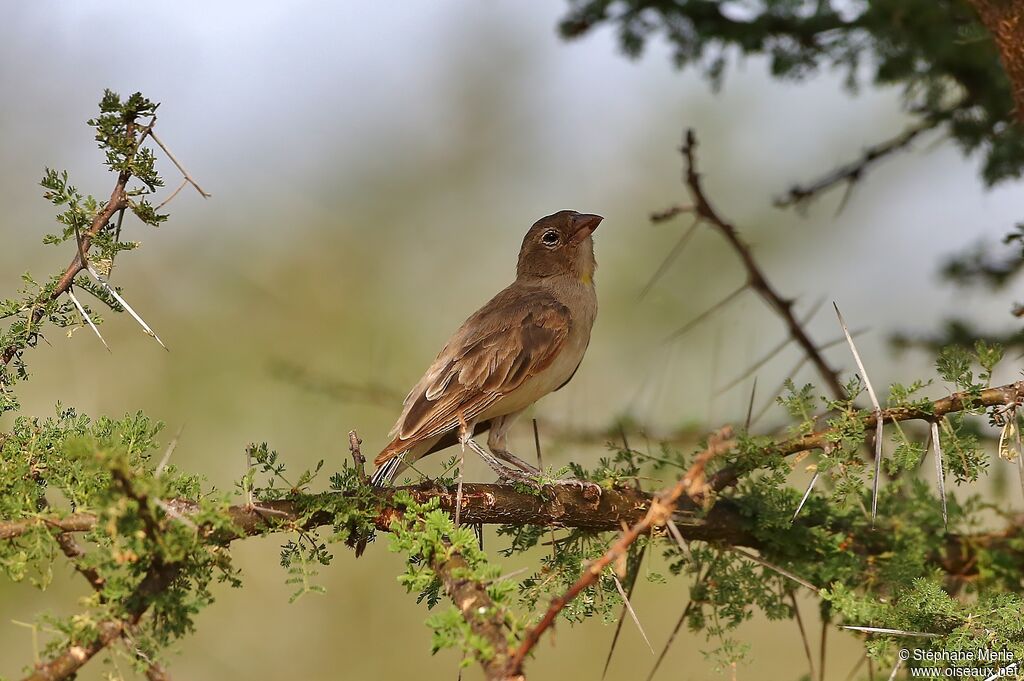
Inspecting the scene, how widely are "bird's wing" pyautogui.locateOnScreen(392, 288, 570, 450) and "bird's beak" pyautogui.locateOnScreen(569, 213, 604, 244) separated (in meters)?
0.74

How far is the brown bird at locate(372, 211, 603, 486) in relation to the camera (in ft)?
16.6

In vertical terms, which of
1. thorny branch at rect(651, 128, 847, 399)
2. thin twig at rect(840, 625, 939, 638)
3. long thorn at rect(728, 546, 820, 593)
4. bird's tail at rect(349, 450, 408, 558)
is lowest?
thin twig at rect(840, 625, 939, 638)

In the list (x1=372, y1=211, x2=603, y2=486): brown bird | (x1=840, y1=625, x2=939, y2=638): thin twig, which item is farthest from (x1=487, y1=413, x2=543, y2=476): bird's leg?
(x1=840, y1=625, x2=939, y2=638): thin twig

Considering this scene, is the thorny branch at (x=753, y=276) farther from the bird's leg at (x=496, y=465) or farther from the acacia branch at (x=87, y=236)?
the acacia branch at (x=87, y=236)

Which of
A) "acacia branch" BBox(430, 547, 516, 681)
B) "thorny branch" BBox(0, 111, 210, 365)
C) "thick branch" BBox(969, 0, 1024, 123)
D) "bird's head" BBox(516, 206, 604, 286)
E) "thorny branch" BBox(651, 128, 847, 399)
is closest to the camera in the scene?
"acacia branch" BBox(430, 547, 516, 681)

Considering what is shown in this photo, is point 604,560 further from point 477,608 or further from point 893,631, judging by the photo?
point 893,631

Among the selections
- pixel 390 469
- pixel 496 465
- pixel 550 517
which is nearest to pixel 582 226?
pixel 496 465

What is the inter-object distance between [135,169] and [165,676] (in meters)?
1.43

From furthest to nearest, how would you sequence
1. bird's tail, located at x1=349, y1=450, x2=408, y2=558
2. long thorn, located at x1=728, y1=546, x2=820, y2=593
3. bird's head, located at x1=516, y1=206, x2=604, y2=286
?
bird's head, located at x1=516, y1=206, x2=604, y2=286
bird's tail, located at x1=349, y1=450, x2=408, y2=558
long thorn, located at x1=728, y1=546, x2=820, y2=593

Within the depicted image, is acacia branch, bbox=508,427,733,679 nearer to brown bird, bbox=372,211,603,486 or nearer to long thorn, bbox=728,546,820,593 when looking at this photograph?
long thorn, bbox=728,546,820,593

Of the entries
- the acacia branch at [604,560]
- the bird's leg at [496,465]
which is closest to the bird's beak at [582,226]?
the bird's leg at [496,465]

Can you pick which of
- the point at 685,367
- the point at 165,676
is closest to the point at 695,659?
the point at 685,367

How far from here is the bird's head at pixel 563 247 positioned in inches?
256

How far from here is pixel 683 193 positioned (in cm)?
1423
